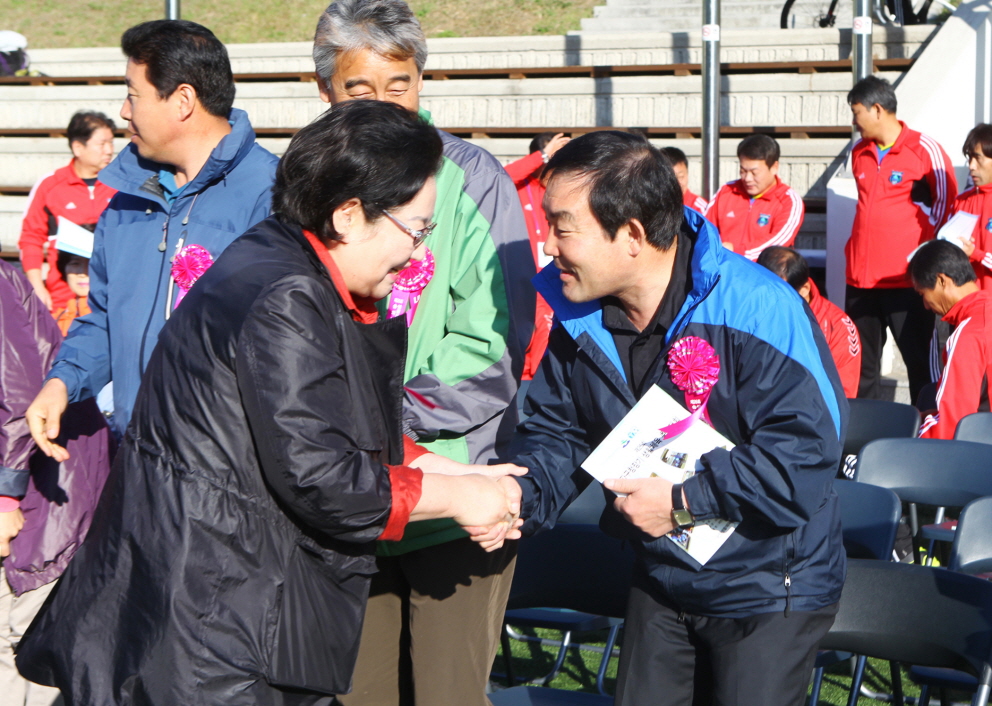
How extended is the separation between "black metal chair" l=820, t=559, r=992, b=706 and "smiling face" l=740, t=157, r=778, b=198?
4.80 metres

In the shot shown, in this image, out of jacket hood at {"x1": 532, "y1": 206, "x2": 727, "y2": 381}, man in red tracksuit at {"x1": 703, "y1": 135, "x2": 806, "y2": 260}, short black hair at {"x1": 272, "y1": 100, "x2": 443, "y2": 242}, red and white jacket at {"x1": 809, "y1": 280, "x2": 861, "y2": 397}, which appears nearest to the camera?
short black hair at {"x1": 272, "y1": 100, "x2": 443, "y2": 242}

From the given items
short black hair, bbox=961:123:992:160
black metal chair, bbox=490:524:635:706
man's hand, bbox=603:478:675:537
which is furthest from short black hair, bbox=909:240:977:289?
man's hand, bbox=603:478:675:537

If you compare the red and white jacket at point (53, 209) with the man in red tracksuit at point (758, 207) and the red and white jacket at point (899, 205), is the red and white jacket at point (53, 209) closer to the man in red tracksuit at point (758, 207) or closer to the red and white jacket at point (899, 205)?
the man in red tracksuit at point (758, 207)

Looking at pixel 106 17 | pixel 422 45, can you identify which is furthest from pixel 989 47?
pixel 106 17

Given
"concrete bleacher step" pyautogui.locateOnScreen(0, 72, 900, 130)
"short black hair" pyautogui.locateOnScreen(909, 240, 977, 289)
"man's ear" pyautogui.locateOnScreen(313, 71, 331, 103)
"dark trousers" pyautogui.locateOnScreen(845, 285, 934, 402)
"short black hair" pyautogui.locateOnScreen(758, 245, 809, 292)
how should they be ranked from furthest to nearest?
"concrete bleacher step" pyautogui.locateOnScreen(0, 72, 900, 130)
"dark trousers" pyautogui.locateOnScreen(845, 285, 934, 402)
"short black hair" pyautogui.locateOnScreen(758, 245, 809, 292)
"short black hair" pyautogui.locateOnScreen(909, 240, 977, 289)
"man's ear" pyautogui.locateOnScreen(313, 71, 331, 103)

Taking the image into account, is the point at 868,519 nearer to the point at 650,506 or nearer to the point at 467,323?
the point at 650,506

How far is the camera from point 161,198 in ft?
8.60

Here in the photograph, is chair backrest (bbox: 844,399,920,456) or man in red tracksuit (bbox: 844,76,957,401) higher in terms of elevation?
man in red tracksuit (bbox: 844,76,957,401)

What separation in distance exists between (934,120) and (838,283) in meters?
1.66

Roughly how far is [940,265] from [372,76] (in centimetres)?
386

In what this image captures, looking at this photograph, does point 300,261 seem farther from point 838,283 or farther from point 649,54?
point 649,54

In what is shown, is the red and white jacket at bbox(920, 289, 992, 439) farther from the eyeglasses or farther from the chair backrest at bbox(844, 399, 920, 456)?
the eyeglasses

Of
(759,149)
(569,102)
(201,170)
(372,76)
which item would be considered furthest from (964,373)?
(569,102)

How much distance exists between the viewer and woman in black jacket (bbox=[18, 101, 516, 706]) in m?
1.74
